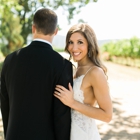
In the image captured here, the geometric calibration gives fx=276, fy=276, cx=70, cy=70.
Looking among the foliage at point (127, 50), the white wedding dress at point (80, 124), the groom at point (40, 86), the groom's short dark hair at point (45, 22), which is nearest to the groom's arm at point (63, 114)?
the groom at point (40, 86)

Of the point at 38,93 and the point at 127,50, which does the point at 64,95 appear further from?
the point at 127,50

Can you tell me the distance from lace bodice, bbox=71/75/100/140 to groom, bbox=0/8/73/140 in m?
0.14

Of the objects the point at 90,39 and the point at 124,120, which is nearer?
the point at 90,39

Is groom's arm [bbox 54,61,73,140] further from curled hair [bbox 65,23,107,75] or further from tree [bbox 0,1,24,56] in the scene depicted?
tree [bbox 0,1,24,56]

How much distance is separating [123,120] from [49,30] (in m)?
5.45

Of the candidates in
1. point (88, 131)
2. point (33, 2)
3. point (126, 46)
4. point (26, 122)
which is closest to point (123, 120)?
point (88, 131)

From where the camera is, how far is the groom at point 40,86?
7.14 ft

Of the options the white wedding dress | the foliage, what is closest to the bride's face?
the white wedding dress

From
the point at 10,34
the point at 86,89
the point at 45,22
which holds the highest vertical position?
the point at 45,22

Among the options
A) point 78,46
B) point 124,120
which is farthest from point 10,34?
point 78,46

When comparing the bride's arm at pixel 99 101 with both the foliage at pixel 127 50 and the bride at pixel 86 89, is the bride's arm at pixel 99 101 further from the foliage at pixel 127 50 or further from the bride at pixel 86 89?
the foliage at pixel 127 50

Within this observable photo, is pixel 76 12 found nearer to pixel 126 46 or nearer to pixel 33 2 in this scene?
pixel 33 2

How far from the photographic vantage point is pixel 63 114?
2232 mm

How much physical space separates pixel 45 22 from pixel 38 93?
22.4 inches
